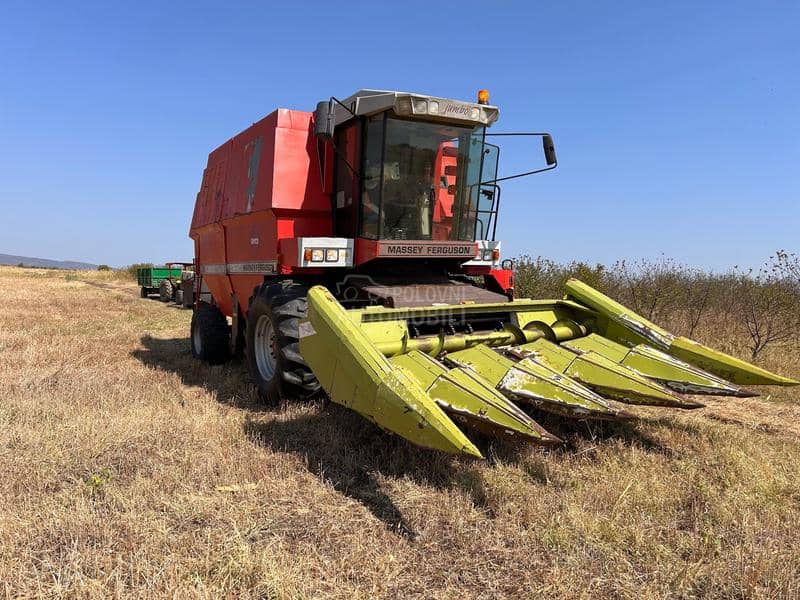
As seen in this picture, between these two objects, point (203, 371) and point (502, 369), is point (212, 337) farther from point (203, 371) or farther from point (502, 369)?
point (502, 369)

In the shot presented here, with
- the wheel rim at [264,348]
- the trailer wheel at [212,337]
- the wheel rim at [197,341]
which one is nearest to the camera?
the wheel rim at [264,348]

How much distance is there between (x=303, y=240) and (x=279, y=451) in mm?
1911

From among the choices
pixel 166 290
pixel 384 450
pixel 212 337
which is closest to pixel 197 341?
pixel 212 337

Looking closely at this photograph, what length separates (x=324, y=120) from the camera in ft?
13.0

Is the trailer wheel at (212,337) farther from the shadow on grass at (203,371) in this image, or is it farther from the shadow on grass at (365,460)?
the shadow on grass at (365,460)

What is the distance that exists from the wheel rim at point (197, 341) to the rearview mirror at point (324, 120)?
376 cm

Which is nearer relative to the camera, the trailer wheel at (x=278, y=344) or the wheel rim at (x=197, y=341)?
the trailer wheel at (x=278, y=344)

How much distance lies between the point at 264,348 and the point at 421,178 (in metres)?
2.16

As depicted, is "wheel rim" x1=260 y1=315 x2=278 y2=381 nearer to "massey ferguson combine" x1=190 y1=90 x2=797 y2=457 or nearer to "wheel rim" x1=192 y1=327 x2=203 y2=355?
"massey ferguson combine" x1=190 y1=90 x2=797 y2=457

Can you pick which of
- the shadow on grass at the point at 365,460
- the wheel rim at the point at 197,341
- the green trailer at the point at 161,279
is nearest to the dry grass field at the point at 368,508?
the shadow on grass at the point at 365,460

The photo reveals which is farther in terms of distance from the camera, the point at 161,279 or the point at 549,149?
the point at 161,279

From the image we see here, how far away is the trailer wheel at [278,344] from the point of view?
4.12m

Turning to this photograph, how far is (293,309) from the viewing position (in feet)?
14.0

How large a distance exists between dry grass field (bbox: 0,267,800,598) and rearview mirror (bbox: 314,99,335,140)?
2104 millimetres
